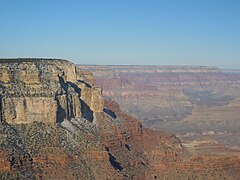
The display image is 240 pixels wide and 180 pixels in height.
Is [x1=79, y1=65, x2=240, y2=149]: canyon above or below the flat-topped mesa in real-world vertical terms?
below

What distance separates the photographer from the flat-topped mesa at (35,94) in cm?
4888

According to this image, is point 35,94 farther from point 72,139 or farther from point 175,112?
point 175,112

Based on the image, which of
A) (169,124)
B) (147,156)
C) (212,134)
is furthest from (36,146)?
(169,124)

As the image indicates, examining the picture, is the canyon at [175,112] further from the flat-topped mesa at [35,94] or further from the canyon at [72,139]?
the flat-topped mesa at [35,94]

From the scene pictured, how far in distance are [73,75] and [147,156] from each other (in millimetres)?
13059

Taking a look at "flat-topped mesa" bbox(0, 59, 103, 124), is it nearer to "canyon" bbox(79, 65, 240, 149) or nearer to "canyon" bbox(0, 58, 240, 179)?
"canyon" bbox(0, 58, 240, 179)

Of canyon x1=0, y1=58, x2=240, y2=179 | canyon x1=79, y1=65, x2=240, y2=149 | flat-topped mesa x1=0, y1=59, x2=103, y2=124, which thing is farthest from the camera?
canyon x1=79, y1=65, x2=240, y2=149

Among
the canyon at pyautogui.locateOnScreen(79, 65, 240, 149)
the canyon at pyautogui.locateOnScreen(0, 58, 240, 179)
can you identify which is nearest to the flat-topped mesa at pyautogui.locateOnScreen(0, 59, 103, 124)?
the canyon at pyautogui.locateOnScreen(0, 58, 240, 179)

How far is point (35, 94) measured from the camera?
50281 mm

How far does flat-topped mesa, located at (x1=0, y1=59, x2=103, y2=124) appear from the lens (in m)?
48.9

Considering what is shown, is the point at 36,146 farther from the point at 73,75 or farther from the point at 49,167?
the point at 73,75

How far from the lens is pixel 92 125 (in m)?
58.3

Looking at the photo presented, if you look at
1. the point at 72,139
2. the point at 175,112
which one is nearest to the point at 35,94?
the point at 72,139

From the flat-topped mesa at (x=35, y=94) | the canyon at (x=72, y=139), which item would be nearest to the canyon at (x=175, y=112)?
the canyon at (x=72, y=139)
